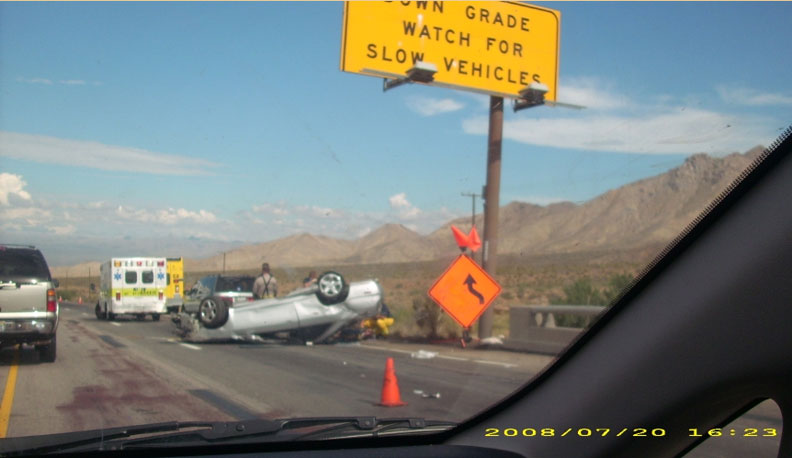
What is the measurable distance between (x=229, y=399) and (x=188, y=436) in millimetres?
4991

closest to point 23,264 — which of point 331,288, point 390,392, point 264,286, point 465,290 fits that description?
point 390,392

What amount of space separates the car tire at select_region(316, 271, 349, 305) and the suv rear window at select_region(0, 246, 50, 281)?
9.35m

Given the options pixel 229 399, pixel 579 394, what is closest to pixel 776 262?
pixel 579 394

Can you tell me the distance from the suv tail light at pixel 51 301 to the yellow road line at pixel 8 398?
497 mm

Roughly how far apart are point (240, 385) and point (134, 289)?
525 inches

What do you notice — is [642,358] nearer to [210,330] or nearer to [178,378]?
[178,378]

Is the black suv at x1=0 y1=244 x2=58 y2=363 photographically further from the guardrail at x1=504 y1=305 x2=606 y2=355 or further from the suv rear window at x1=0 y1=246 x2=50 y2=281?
the guardrail at x1=504 y1=305 x2=606 y2=355

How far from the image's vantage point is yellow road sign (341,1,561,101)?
15.5 metres

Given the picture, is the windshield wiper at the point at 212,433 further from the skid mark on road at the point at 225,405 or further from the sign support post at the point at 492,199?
the sign support post at the point at 492,199

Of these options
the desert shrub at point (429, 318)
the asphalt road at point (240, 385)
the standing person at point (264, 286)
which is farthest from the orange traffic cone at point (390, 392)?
the desert shrub at point (429, 318)

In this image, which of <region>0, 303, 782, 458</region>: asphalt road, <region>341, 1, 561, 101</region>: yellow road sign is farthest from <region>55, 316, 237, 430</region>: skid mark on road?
<region>341, 1, 561, 101</region>: yellow road sign

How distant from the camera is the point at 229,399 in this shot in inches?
325

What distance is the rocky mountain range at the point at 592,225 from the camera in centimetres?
312

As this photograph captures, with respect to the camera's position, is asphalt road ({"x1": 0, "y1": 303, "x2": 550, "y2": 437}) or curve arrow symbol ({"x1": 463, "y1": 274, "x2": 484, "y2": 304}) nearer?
asphalt road ({"x1": 0, "y1": 303, "x2": 550, "y2": 437})
